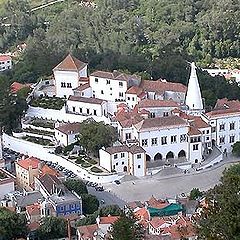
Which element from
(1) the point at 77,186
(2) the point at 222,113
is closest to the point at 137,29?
(2) the point at 222,113

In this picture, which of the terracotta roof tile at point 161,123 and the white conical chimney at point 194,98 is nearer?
the terracotta roof tile at point 161,123

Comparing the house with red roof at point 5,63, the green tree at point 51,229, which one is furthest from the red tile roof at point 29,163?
the house with red roof at point 5,63

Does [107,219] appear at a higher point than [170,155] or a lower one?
higher

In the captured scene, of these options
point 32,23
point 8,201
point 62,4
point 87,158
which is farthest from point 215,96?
point 62,4

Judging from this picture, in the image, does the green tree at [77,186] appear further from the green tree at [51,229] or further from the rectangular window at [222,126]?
the rectangular window at [222,126]

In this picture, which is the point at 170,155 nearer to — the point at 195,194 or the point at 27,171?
the point at 195,194

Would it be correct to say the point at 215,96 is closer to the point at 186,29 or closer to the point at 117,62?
the point at 117,62
